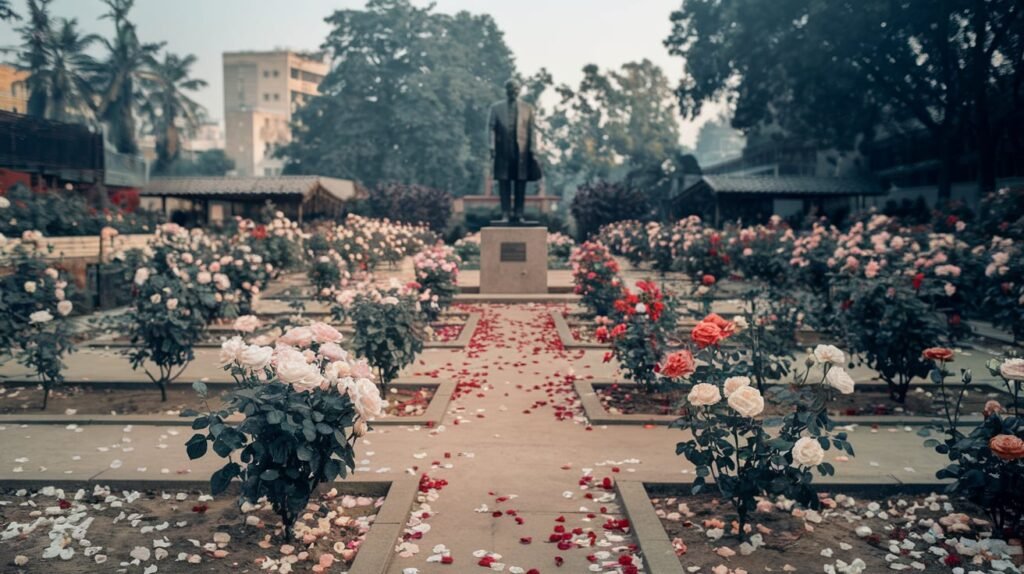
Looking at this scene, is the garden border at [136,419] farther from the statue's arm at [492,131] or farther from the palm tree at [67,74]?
the palm tree at [67,74]

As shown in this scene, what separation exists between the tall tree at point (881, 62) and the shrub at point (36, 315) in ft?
67.0

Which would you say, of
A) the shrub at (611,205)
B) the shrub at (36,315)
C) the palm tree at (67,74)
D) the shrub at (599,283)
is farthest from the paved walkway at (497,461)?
the palm tree at (67,74)

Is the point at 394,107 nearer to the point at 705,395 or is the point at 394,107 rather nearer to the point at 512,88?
the point at 512,88

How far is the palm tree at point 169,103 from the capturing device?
44.6 m

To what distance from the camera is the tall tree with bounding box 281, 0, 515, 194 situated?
42.3 meters

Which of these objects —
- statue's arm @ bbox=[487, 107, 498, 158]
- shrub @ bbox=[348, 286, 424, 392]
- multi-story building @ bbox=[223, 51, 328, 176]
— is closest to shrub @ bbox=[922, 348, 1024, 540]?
shrub @ bbox=[348, 286, 424, 392]

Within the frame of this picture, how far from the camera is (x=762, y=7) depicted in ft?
80.6

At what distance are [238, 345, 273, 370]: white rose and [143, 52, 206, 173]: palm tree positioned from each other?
147ft

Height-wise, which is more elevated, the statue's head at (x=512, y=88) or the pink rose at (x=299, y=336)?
the statue's head at (x=512, y=88)

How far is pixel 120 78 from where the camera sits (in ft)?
135

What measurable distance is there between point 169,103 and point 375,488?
45616 millimetres

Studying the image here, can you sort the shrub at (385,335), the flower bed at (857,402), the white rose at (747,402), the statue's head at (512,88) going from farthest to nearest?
1. the statue's head at (512,88)
2. the shrub at (385,335)
3. the flower bed at (857,402)
4. the white rose at (747,402)

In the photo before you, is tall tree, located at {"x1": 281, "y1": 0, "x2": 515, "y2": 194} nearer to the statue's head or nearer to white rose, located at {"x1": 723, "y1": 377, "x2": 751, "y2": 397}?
the statue's head

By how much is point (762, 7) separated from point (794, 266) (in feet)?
46.2
